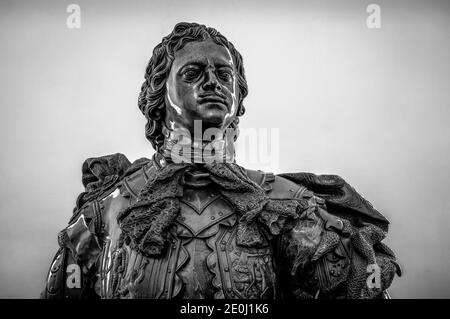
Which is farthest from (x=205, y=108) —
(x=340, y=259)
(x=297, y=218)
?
(x=340, y=259)

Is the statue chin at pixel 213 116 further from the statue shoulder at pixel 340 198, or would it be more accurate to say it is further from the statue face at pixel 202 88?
the statue shoulder at pixel 340 198

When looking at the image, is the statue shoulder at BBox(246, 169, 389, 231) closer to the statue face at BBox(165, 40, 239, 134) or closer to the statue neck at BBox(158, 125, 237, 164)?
the statue neck at BBox(158, 125, 237, 164)

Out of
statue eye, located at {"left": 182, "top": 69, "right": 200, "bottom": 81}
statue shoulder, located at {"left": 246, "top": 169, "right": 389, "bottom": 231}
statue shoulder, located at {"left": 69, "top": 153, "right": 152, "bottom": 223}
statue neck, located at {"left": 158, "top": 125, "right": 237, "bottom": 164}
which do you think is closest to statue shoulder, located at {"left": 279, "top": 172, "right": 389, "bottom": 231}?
statue shoulder, located at {"left": 246, "top": 169, "right": 389, "bottom": 231}

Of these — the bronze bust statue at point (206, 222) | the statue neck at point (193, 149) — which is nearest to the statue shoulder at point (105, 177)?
the bronze bust statue at point (206, 222)

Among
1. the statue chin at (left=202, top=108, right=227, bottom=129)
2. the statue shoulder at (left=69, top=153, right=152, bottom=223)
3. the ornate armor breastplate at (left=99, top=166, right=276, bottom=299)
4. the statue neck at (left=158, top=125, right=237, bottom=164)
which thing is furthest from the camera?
the statue shoulder at (left=69, top=153, right=152, bottom=223)

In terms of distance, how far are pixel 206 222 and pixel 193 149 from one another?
2.16 ft

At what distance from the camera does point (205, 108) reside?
20.1 feet

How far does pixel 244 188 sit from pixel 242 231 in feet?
1.14

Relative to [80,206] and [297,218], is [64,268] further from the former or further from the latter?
Answer: [297,218]

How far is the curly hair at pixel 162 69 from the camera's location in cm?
650

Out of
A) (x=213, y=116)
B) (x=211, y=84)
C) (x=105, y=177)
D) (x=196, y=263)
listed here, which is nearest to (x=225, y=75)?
(x=211, y=84)

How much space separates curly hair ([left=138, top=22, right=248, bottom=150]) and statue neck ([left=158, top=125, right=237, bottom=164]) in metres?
0.23

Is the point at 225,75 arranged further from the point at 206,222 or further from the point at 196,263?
the point at 196,263

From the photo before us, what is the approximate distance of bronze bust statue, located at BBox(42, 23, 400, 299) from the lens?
571 centimetres
